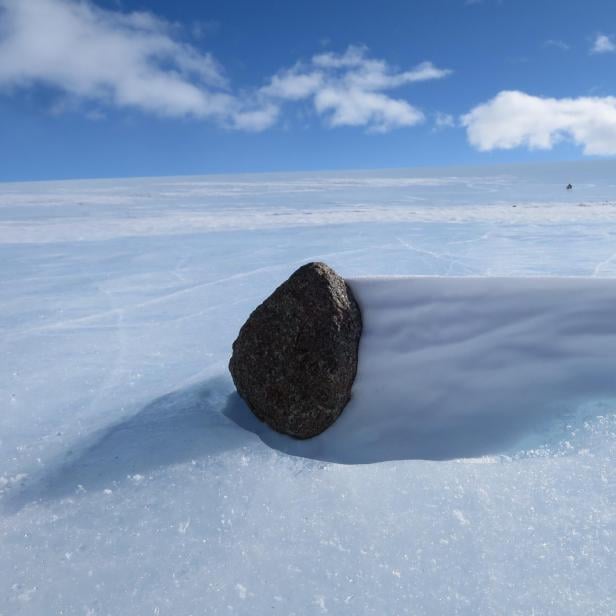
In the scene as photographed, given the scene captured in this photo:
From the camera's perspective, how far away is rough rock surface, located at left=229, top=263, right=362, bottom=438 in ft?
8.44

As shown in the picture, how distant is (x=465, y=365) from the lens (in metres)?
2.73

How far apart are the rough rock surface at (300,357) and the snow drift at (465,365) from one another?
86mm

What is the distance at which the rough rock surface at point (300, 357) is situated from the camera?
2.57m

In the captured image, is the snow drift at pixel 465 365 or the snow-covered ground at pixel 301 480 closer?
the snow-covered ground at pixel 301 480

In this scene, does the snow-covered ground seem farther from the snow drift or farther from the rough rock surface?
the rough rock surface

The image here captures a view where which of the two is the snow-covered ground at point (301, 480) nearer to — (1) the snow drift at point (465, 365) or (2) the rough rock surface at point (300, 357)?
(1) the snow drift at point (465, 365)

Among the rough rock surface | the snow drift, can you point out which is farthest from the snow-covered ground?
the rough rock surface

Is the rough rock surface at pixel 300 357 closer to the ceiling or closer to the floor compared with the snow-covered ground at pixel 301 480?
closer to the ceiling

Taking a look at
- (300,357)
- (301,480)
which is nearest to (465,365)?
(300,357)

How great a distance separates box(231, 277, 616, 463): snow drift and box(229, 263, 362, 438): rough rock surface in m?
0.09

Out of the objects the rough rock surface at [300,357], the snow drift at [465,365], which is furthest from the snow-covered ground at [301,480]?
the rough rock surface at [300,357]

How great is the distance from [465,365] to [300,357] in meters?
0.82

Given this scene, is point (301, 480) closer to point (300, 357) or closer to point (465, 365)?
point (300, 357)

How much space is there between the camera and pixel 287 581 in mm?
1726
